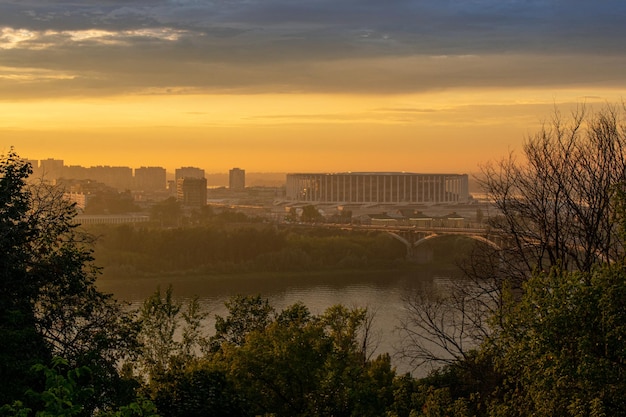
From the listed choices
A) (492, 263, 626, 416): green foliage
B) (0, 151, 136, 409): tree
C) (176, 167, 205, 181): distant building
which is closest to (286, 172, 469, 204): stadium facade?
(176, 167, 205, 181): distant building

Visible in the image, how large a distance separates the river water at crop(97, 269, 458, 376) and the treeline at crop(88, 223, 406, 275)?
100 centimetres

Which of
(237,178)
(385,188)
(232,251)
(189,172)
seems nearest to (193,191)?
(385,188)

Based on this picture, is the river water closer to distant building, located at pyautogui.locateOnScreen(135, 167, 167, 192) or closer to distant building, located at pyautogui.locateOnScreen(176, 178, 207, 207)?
distant building, located at pyautogui.locateOnScreen(176, 178, 207, 207)

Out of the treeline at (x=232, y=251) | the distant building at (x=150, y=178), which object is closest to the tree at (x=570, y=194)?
the treeline at (x=232, y=251)

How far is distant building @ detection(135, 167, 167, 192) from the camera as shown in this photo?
69.4 meters

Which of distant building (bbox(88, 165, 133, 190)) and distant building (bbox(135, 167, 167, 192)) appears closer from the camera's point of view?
distant building (bbox(88, 165, 133, 190))

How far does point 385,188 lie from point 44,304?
1738 inches

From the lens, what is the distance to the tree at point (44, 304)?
3762 mm

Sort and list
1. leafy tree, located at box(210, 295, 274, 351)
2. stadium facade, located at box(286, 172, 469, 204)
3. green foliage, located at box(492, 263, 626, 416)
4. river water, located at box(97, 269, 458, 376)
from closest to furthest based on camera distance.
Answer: green foliage, located at box(492, 263, 626, 416) < leafy tree, located at box(210, 295, 274, 351) < river water, located at box(97, 269, 458, 376) < stadium facade, located at box(286, 172, 469, 204)

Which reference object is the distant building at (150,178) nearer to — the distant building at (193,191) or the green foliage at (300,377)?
the distant building at (193,191)

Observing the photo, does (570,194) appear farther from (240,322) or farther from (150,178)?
(150,178)

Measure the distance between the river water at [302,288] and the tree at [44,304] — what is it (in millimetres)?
8392

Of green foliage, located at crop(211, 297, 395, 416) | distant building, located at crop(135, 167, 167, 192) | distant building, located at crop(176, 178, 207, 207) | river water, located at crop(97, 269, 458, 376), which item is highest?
distant building, located at crop(135, 167, 167, 192)

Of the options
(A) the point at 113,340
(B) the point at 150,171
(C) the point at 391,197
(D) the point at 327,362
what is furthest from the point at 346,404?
(B) the point at 150,171
